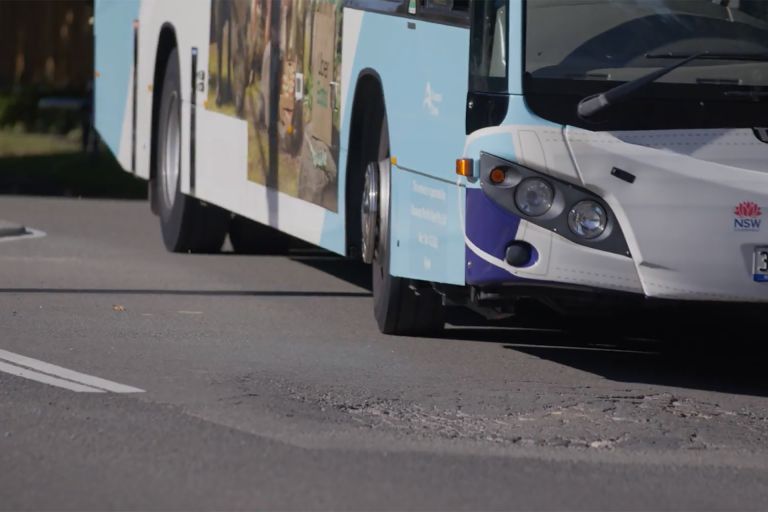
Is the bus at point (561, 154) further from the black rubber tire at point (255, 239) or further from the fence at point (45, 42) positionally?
the fence at point (45, 42)

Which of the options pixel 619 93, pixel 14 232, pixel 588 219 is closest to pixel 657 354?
pixel 588 219

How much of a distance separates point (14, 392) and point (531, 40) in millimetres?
2856

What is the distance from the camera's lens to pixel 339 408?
8.02m

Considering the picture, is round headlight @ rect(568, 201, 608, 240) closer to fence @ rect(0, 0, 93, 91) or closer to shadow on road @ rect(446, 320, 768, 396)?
shadow on road @ rect(446, 320, 768, 396)

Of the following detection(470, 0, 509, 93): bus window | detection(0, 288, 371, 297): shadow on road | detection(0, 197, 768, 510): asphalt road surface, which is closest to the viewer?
detection(0, 197, 768, 510): asphalt road surface

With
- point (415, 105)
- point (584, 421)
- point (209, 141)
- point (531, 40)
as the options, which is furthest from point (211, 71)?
point (584, 421)

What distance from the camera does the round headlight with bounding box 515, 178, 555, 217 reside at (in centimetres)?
852

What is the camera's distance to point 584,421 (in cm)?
792

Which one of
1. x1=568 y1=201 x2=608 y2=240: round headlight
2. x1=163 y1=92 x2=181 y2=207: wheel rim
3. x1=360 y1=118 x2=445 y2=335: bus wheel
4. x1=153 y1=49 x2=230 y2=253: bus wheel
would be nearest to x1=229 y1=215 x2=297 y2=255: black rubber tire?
x1=153 y1=49 x2=230 y2=253: bus wheel

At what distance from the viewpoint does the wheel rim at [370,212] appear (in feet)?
33.4

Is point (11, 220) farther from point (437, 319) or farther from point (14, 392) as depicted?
point (14, 392)

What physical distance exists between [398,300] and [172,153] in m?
5.67

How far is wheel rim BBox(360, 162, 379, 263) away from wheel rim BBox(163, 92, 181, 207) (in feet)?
16.1

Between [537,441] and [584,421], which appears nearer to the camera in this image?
[537,441]
